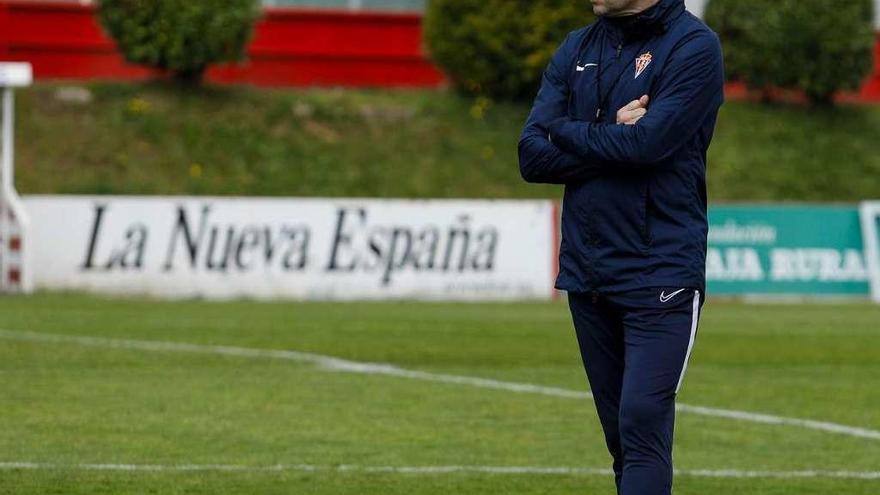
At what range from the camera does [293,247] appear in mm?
25828

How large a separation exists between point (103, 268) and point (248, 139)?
6855 mm

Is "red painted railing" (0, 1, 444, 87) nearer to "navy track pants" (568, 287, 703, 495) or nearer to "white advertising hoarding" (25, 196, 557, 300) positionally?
"white advertising hoarding" (25, 196, 557, 300)

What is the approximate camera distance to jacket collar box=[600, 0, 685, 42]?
6301 mm

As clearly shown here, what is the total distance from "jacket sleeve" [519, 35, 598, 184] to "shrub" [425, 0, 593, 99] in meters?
26.4

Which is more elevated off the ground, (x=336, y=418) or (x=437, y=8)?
(x=336, y=418)

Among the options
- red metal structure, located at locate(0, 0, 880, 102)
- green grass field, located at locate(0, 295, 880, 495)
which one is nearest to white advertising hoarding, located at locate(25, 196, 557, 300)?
green grass field, located at locate(0, 295, 880, 495)

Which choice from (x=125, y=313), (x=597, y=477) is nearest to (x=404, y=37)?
(x=125, y=313)

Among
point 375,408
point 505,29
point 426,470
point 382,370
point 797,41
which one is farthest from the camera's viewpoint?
point 797,41

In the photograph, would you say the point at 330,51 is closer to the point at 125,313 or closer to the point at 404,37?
the point at 404,37

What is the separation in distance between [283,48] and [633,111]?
95.7 ft

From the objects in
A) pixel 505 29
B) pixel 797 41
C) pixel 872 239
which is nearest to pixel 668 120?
pixel 872 239

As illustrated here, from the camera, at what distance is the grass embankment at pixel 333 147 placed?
99.9 ft

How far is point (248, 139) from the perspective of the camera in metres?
32.0

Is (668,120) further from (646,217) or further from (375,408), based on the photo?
(375,408)
